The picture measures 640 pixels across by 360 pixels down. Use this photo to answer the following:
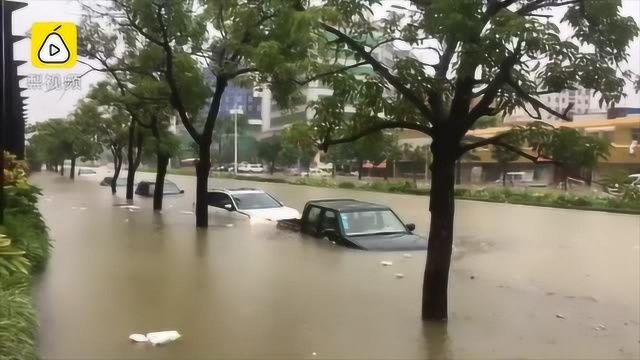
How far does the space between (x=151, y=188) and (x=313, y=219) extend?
8.28m

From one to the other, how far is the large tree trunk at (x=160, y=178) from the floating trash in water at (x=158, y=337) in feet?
30.7

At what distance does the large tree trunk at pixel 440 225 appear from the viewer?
517 cm

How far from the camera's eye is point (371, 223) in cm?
857

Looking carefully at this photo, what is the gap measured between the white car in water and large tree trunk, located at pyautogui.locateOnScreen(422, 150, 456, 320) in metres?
7.04

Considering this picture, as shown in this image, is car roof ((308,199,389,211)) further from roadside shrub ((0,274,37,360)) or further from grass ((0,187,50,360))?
roadside shrub ((0,274,37,360))

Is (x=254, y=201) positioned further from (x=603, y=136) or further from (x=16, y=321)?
(x=16, y=321)

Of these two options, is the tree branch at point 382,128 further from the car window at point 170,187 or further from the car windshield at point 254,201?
the car window at point 170,187

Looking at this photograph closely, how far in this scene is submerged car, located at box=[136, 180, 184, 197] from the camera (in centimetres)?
1595

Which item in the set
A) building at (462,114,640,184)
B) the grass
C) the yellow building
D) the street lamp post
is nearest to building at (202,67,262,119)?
the street lamp post

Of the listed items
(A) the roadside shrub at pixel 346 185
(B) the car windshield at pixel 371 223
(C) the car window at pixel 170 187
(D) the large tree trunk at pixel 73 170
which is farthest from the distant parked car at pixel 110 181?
(B) the car windshield at pixel 371 223

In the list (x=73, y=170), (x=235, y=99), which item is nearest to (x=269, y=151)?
(x=235, y=99)

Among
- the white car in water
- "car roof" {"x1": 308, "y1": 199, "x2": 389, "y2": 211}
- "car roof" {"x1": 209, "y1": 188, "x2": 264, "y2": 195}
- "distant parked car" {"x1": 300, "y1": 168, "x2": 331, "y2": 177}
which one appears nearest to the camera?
"car roof" {"x1": 308, "y1": 199, "x2": 389, "y2": 211}

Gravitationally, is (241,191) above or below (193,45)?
below

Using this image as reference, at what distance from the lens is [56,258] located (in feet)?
28.6
